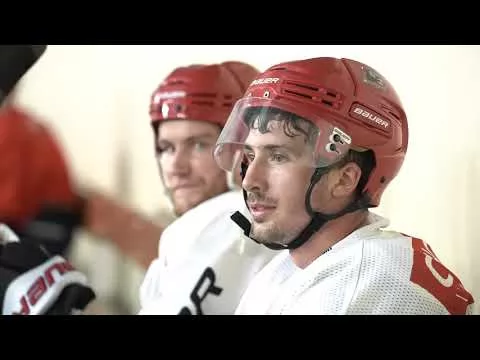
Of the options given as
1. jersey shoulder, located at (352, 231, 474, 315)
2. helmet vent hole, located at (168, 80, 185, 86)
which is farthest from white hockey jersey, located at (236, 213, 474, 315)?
helmet vent hole, located at (168, 80, 185, 86)

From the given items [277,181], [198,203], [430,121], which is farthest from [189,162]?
[430,121]

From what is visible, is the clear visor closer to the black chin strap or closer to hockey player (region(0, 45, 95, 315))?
the black chin strap

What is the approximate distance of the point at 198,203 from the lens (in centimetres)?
158

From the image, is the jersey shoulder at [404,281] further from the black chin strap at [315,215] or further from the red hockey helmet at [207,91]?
the red hockey helmet at [207,91]

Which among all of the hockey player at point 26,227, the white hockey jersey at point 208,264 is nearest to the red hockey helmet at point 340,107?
the white hockey jersey at point 208,264

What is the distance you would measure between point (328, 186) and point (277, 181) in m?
0.08

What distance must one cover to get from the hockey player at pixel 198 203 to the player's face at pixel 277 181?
5.4 inches

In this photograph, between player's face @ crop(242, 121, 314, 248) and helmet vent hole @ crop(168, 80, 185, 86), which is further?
helmet vent hole @ crop(168, 80, 185, 86)

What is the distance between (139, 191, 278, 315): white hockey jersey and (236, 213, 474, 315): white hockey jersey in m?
0.15

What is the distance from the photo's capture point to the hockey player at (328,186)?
1180mm

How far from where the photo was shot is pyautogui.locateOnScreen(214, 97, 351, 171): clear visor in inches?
47.9

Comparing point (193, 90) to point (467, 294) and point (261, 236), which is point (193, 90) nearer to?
point (261, 236)

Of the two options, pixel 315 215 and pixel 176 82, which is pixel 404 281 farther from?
pixel 176 82
